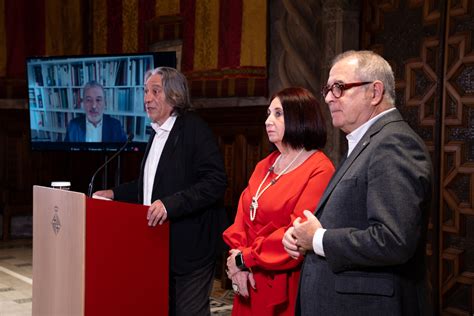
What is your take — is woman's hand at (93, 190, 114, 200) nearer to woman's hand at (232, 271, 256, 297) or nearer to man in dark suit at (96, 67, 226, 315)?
man in dark suit at (96, 67, 226, 315)

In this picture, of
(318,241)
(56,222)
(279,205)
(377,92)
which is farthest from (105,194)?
(377,92)

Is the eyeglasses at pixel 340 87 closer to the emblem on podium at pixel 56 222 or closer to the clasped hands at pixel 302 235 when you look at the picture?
the clasped hands at pixel 302 235

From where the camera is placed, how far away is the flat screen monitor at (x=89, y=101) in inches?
207

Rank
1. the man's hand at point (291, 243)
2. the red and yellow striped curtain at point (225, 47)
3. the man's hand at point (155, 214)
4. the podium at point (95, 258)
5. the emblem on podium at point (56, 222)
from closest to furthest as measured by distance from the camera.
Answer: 1. the man's hand at point (291, 243)
2. the podium at point (95, 258)
3. the emblem on podium at point (56, 222)
4. the man's hand at point (155, 214)
5. the red and yellow striped curtain at point (225, 47)

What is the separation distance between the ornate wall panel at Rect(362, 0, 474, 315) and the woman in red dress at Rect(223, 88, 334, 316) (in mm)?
1478

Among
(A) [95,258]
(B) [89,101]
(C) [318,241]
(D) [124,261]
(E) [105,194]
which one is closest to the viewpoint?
(C) [318,241]

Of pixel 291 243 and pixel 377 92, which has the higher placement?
pixel 377 92

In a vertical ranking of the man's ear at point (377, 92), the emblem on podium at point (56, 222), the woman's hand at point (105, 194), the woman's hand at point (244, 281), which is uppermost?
the man's ear at point (377, 92)

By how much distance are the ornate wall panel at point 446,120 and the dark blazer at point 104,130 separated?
99.0 inches

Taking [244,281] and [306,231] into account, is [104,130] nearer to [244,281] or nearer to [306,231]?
[244,281]

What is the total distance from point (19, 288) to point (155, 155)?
260cm

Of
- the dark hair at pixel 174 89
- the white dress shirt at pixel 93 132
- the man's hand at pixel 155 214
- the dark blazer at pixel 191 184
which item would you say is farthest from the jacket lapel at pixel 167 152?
the white dress shirt at pixel 93 132

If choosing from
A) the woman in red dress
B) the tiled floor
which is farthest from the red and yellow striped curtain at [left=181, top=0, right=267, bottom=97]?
the woman in red dress

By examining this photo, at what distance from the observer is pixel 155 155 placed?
2.80 m
